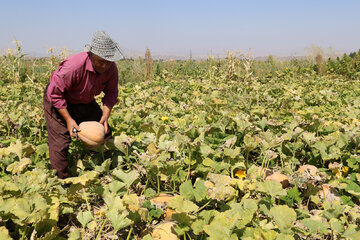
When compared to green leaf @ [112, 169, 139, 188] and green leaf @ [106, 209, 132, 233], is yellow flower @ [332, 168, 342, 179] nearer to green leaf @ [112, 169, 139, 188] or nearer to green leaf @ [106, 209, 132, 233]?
green leaf @ [112, 169, 139, 188]

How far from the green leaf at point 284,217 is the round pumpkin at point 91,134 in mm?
1862

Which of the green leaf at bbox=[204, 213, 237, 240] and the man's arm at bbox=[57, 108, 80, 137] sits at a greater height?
the man's arm at bbox=[57, 108, 80, 137]

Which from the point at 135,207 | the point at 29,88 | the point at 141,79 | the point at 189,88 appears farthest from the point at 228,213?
the point at 141,79

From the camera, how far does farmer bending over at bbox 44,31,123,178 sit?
9.85 ft

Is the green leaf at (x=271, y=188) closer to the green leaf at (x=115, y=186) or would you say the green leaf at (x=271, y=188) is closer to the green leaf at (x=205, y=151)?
the green leaf at (x=205, y=151)

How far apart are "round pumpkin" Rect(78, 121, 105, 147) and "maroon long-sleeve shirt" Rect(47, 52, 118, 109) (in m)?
0.27

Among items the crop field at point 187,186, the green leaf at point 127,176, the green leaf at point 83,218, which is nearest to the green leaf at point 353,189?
the crop field at point 187,186

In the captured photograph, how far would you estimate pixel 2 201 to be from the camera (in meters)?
2.04

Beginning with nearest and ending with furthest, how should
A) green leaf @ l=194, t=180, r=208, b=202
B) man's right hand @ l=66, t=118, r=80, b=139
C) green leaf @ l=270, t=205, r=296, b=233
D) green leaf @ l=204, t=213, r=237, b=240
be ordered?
green leaf @ l=204, t=213, r=237, b=240
green leaf @ l=270, t=205, r=296, b=233
green leaf @ l=194, t=180, r=208, b=202
man's right hand @ l=66, t=118, r=80, b=139

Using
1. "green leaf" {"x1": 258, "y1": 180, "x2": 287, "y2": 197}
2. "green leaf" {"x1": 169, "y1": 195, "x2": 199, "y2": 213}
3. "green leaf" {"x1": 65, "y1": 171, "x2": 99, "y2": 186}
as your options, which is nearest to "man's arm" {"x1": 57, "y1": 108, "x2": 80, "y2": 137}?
"green leaf" {"x1": 65, "y1": 171, "x2": 99, "y2": 186}

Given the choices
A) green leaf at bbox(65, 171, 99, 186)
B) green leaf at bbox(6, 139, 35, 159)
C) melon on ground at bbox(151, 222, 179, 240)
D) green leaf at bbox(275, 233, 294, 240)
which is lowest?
melon on ground at bbox(151, 222, 179, 240)

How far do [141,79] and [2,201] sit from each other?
10.3m

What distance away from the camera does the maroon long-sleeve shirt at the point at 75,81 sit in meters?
3.01

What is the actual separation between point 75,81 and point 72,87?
0.33 ft
